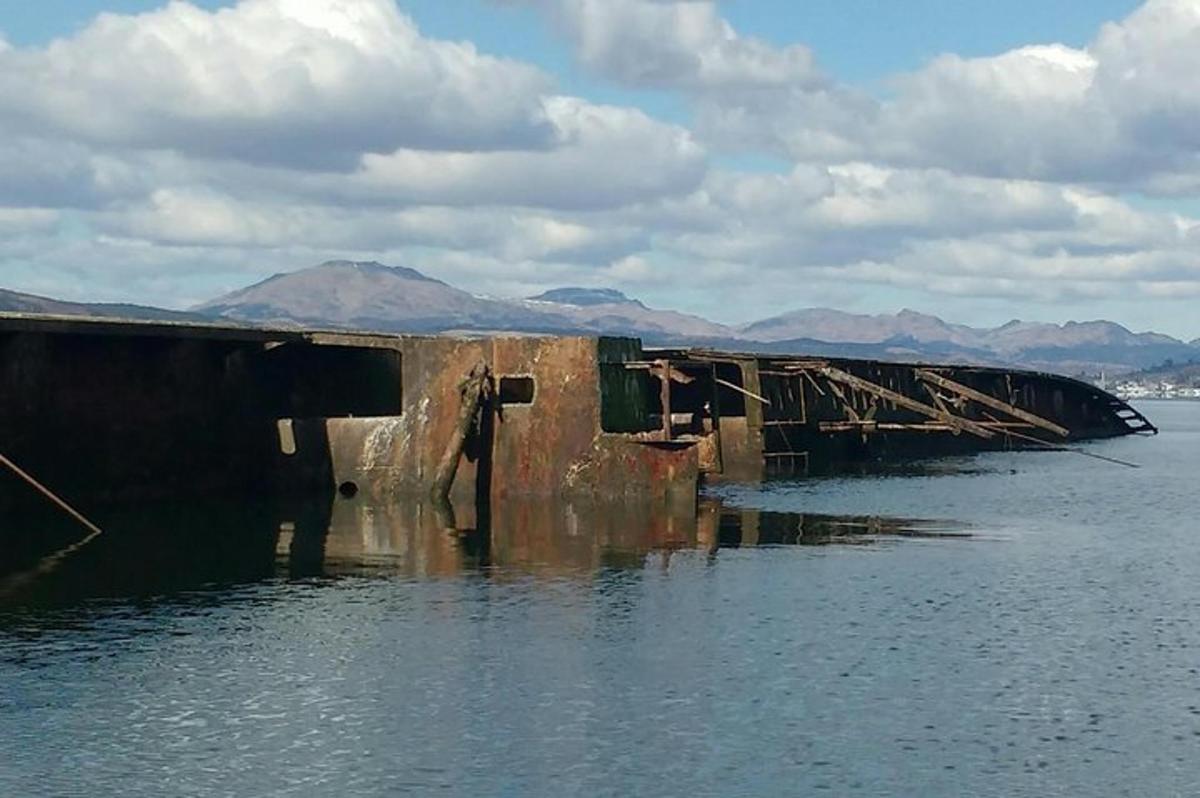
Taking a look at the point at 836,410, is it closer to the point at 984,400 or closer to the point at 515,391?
the point at 984,400

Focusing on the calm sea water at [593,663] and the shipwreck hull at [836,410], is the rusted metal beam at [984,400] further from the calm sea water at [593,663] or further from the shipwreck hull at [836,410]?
the calm sea water at [593,663]

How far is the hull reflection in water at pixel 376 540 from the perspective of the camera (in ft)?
77.6

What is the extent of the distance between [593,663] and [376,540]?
35.8 ft

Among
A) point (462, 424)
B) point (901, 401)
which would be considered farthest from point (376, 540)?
point (901, 401)

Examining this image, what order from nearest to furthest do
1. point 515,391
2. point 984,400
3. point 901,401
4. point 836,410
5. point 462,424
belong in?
1. point 462,424
2. point 515,391
3. point 901,401
4. point 984,400
5. point 836,410

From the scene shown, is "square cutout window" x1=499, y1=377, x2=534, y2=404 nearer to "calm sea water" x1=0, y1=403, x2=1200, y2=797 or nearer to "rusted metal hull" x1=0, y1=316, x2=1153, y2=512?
"rusted metal hull" x1=0, y1=316, x2=1153, y2=512

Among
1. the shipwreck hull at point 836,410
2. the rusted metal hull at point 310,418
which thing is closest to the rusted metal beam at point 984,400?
the shipwreck hull at point 836,410

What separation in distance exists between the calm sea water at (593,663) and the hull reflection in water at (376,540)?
0.39 feet

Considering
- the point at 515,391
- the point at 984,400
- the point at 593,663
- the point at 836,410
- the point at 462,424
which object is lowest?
the point at 593,663

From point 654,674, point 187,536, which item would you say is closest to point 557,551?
point 187,536

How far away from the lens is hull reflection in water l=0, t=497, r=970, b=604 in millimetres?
23656

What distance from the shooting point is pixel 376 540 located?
92.1 ft

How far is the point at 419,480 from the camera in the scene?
111 ft

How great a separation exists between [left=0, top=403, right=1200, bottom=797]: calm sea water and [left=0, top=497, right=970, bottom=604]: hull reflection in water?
0.12 m
